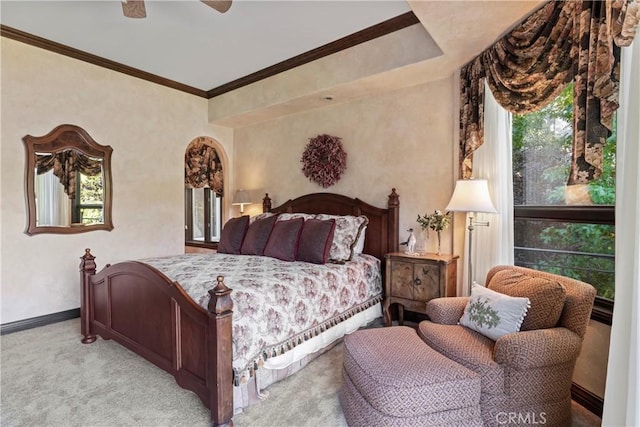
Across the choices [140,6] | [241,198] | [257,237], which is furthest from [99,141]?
[257,237]

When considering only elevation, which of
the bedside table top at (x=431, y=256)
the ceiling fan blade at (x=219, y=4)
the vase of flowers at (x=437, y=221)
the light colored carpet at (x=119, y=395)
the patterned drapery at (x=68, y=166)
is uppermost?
the ceiling fan blade at (x=219, y=4)

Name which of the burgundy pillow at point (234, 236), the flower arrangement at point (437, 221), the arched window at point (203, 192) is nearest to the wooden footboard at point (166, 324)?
the burgundy pillow at point (234, 236)

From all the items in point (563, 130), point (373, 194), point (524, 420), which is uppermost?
point (563, 130)

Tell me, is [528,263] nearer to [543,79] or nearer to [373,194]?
[543,79]

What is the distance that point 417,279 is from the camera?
305 centimetres

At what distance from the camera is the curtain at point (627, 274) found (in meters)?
1.20

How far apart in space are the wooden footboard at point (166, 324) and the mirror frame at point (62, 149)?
0.97 m

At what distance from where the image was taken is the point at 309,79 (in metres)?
3.75

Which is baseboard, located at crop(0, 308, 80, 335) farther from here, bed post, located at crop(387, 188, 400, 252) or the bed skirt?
bed post, located at crop(387, 188, 400, 252)

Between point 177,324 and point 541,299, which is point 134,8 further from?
point 541,299

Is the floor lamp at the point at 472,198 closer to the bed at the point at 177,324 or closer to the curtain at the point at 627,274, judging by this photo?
the bed at the point at 177,324

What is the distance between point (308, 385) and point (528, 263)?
200cm

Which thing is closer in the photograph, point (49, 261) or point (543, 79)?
point (543, 79)

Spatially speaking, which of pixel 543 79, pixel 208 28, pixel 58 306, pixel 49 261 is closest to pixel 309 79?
pixel 208 28
